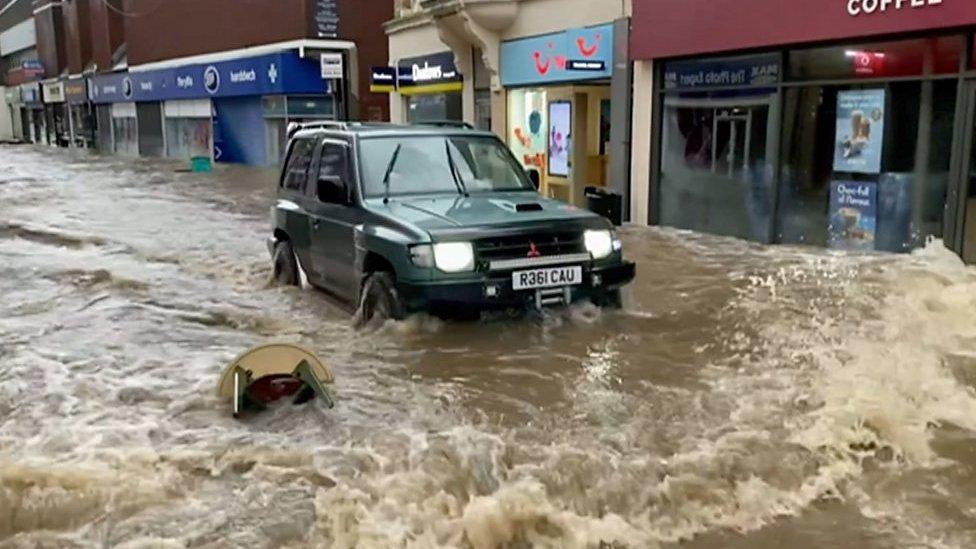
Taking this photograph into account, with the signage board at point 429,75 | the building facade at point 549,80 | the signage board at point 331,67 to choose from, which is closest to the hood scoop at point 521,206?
the building facade at point 549,80

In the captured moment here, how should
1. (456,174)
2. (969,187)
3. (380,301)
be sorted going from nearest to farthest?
(380,301)
(456,174)
(969,187)

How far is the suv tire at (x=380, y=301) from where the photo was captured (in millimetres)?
6895

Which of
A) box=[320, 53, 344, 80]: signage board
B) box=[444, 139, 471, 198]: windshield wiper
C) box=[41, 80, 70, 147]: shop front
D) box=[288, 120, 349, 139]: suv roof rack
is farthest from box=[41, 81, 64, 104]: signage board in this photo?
box=[444, 139, 471, 198]: windshield wiper

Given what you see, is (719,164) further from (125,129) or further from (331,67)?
(125,129)

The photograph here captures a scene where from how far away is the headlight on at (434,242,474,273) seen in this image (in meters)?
Result: 6.60

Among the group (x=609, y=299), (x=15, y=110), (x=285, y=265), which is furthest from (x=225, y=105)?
(x=15, y=110)

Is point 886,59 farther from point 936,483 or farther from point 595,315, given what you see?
point 936,483

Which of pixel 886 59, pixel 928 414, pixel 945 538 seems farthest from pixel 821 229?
pixel 945 538

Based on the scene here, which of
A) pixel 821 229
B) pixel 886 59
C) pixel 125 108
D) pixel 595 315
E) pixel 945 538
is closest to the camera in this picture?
pixel 945 538

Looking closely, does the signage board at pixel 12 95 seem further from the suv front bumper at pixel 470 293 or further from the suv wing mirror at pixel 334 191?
the suv front bumper at pixel 470 293

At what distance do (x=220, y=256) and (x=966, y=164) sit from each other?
9330 millimetres

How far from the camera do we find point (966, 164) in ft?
32.0

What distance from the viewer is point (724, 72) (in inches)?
518

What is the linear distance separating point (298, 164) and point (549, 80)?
27.7ft
